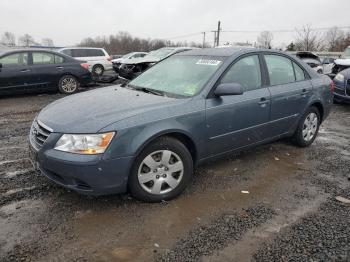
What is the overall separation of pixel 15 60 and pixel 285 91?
26.6 ft

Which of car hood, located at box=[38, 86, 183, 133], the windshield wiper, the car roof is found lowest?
car hood, located at box=[38, 86, 183, 133]

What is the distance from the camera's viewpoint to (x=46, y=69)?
409 inches

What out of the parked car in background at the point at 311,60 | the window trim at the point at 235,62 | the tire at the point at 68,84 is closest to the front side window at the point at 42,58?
the tire at the point at 68,84

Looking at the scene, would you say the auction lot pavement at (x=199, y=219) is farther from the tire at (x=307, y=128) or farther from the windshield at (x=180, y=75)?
the windshield at (x=180, y=75)

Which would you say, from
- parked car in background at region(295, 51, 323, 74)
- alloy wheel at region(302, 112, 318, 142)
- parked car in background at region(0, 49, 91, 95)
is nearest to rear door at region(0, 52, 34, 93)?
parked car in background at region(0, 49, 91, 95)

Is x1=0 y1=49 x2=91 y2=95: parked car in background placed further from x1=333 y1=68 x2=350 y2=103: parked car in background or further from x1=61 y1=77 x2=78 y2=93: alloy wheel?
x1=333 y1=68 x2=350 y2=103: parked car in background

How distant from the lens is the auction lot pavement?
2.81m

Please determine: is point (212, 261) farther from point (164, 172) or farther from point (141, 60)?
point (141, 60)

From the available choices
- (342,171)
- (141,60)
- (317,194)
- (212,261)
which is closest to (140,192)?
(212,261)

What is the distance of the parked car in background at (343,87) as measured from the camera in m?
9.12

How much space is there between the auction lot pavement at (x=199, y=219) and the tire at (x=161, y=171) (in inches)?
5.0

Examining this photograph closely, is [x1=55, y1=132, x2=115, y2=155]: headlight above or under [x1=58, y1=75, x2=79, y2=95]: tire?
above

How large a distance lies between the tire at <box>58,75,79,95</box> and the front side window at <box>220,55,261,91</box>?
776cm

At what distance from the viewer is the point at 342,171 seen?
466cm
